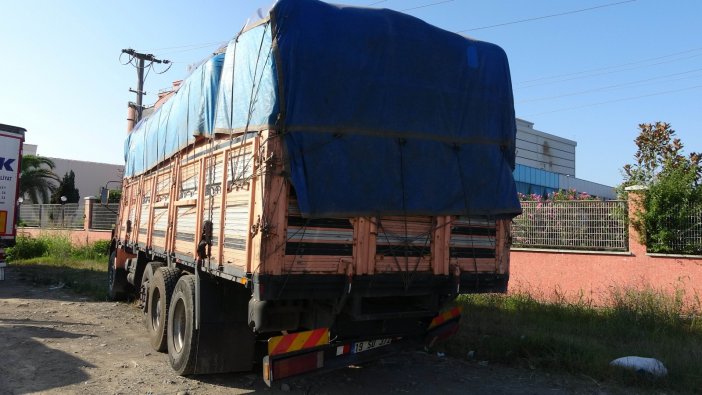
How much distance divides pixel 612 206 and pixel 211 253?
8.45 m

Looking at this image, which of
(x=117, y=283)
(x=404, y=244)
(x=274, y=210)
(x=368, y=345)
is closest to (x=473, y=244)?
(x=404, y=244)

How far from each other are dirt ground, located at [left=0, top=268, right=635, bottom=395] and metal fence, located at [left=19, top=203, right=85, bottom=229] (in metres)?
19.1

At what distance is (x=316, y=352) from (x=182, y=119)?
3.55m

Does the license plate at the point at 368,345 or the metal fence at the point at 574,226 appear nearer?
the license plate at the point at 368,345

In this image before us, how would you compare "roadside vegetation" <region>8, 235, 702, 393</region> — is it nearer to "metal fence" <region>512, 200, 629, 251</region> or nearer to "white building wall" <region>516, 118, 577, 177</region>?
"metal fence" <region>512, 200, 629, 251</region>

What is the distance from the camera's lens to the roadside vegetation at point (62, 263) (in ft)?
46.5

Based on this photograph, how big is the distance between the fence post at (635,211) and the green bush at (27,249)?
21.6 meters

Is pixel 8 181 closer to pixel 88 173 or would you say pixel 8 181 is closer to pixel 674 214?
pixel 674 214

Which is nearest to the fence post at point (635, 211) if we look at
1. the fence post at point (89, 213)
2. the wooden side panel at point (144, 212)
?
the wooden side panel at point (144, 212)

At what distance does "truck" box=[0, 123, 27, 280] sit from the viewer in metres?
13.4

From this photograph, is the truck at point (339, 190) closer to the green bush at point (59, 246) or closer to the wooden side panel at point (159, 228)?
the wooden side panel at point (159, 228)

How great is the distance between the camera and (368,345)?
520 centimetres

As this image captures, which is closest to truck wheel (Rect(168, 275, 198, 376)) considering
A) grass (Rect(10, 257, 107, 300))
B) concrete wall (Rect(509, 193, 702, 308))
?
grass (Rect(10, 257, 107, 300))

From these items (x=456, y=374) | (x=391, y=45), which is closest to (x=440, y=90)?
(x=391, y=45)
